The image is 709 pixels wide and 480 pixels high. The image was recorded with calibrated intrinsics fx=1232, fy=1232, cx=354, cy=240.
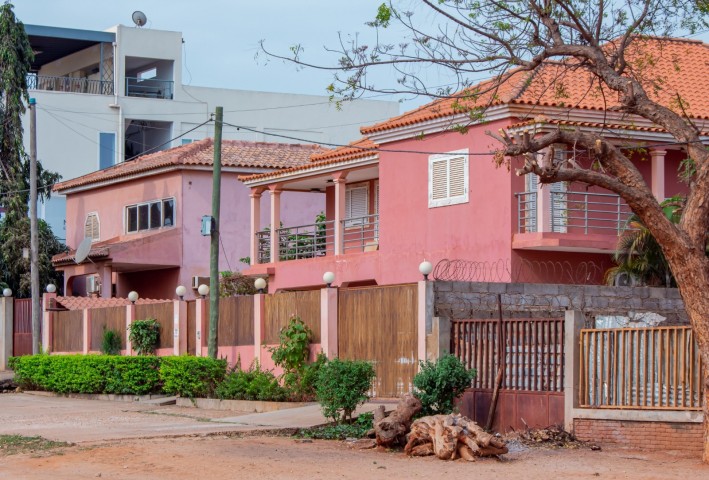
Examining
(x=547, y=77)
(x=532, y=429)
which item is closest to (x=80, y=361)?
(x=547, y=77)

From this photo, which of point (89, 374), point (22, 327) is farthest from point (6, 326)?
point (89, 374)

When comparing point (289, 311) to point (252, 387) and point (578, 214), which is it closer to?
point (252, 387)

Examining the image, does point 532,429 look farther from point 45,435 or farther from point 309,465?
point 45,435

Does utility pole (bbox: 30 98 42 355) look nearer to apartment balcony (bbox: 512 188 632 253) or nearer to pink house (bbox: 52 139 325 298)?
pink house (bbox: 52 139 325 298)

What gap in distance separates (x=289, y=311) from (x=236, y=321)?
228 cm

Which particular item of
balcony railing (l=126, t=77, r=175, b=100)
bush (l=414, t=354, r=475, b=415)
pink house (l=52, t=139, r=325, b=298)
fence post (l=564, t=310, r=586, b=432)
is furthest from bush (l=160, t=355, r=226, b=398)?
balcony railing (l=126, t=77, r=175, b=100)

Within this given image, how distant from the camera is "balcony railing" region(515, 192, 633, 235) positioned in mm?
25266

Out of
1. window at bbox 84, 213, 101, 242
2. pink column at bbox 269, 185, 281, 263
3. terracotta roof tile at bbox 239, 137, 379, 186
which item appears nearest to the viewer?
terracotta roof tile at bbox 239, 137, 379, 186

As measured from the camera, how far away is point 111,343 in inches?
1241

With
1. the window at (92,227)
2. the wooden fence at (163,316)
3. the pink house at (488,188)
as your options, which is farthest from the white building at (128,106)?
the pink house at (488,188)

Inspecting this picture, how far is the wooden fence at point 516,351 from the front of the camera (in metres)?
18.0

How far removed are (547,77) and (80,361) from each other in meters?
12.8

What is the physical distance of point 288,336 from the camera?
79.3 feet

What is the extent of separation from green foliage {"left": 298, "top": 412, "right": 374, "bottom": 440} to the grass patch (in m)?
3.62
